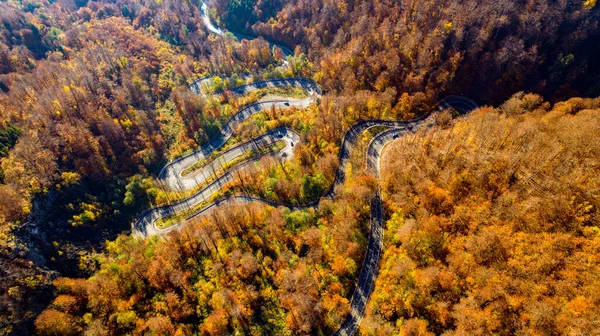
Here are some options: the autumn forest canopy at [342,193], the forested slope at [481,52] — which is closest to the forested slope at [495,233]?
the autumn forest canopy at [342,193]

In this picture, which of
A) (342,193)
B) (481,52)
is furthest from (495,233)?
(481,52)

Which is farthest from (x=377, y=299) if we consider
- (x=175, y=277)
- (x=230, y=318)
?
(x=175, y=277)

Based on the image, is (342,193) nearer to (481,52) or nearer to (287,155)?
(287,155)

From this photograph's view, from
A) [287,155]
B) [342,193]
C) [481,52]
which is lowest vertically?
[342,193]

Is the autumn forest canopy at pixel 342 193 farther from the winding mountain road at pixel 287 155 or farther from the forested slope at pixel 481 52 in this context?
the winding mountain road at pixel 287 155

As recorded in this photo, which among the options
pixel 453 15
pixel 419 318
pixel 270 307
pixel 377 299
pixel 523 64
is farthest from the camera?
pixel 453 15

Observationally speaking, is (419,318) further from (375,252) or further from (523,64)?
(523,64)
